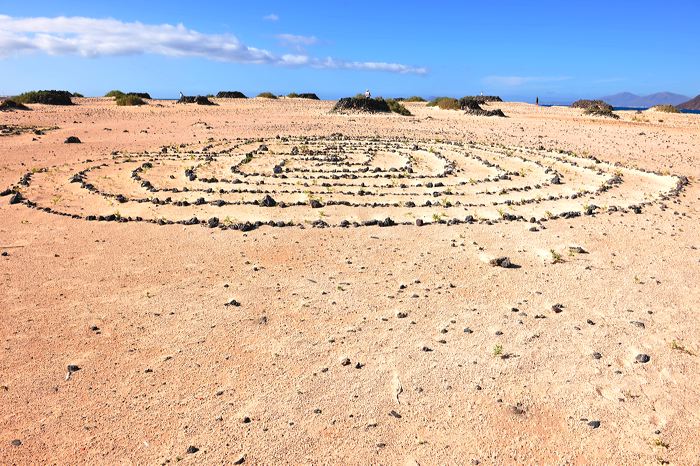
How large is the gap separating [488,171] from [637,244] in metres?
8.31

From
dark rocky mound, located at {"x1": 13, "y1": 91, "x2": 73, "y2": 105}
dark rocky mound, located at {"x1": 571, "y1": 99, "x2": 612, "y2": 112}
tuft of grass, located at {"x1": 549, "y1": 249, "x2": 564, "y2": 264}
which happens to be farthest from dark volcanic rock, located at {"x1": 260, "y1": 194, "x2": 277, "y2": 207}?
dark rocky mound, located at {"x1": 571, "y1": 99, "x2": 612, "y2": 112}

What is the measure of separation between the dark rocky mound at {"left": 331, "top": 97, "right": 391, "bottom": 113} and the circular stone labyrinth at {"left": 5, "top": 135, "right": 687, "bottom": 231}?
63.0ft

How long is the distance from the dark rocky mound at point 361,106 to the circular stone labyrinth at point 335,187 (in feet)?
63.0

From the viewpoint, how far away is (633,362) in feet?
21.6

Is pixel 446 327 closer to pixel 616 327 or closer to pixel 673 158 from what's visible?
pixel 616 327

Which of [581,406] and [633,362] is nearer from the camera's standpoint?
[581,406]

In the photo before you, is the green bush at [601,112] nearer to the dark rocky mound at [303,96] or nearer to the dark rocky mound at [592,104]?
the dark rocky mound at [592,104]

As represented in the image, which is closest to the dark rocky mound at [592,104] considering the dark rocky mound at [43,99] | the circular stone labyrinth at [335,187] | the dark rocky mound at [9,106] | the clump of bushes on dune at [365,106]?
the clump of bushes on dune at [365,106]

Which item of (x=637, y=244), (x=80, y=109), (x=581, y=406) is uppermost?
(x=80, y=109)

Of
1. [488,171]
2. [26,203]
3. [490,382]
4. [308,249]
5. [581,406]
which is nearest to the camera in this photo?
[581,406]

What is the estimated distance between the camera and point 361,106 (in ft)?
137

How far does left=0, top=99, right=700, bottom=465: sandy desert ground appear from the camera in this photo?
536 centimetres

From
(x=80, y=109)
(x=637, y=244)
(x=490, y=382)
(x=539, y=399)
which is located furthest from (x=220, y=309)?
(x=80, y=109)

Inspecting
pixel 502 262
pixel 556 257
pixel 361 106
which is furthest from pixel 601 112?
pixel 502 262
